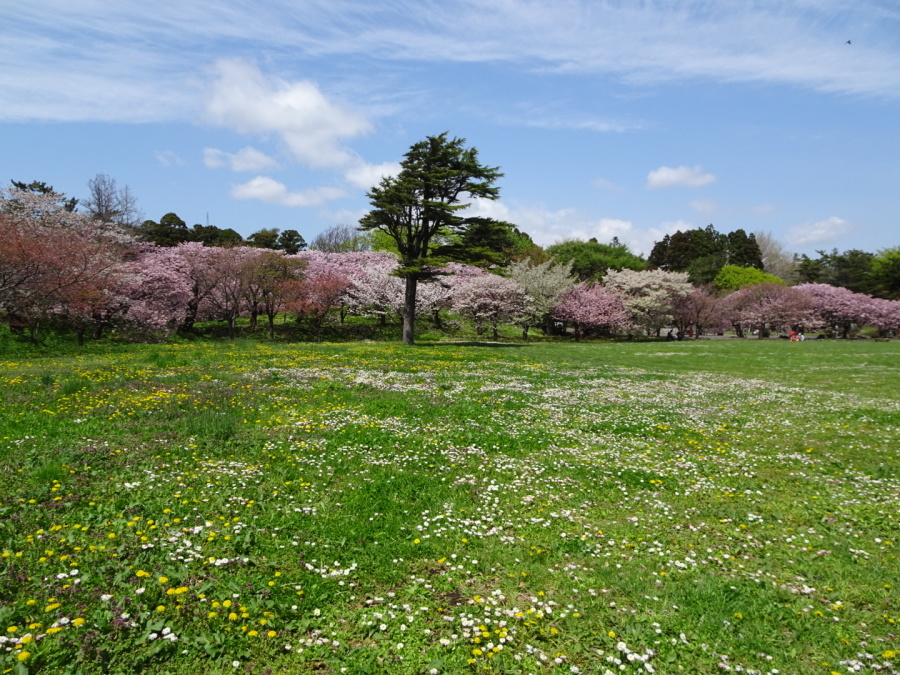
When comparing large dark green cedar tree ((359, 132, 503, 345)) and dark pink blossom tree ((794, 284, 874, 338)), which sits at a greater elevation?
large dark green cedar tree ((359, 132, 503, 345))

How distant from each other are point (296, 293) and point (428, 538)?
130ft

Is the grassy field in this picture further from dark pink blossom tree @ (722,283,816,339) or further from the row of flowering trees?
dark pink blossom tree @ (722,283,816,339)

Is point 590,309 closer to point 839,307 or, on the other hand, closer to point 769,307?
point 769,307

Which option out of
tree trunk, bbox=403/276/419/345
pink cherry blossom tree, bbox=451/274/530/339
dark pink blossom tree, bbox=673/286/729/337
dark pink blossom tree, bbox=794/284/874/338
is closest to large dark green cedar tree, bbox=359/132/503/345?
tree trunk, bbox=403/276/419/345

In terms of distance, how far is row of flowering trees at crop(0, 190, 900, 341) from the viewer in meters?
26.7

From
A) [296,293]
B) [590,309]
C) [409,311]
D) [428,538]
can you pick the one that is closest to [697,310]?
[590,309]

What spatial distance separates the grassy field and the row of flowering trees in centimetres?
1749

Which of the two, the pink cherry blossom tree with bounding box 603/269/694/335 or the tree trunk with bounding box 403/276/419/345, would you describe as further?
the pink cherry blossom tree with bounding box 603/269/694/335

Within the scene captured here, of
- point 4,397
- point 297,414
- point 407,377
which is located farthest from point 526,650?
point 407,377

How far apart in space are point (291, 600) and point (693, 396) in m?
16.8

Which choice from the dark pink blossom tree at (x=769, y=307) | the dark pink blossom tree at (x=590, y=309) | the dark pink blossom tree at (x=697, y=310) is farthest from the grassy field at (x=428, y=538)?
the dark pink blossom tree at (x=769, y=307)

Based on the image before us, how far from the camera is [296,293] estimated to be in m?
42.9

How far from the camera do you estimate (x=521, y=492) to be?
8.16 metres

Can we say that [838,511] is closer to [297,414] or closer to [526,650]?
[526,650]
